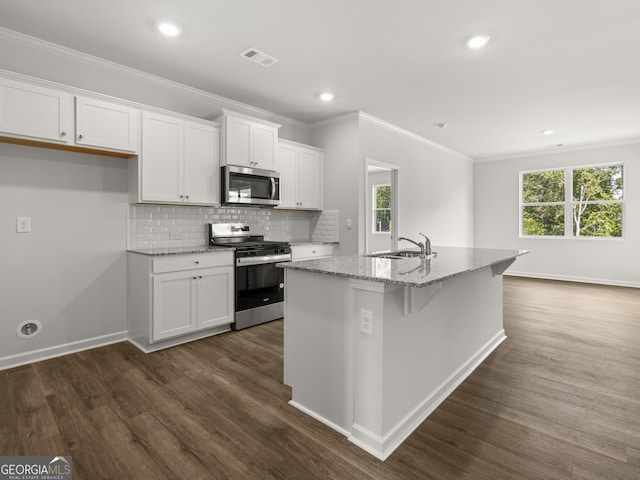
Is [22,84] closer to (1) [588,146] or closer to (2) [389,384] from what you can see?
(2) [389,384]

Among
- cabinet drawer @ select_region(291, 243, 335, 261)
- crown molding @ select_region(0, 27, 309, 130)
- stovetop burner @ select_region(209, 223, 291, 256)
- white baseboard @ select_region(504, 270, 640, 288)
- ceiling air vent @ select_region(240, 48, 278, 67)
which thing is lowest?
white baseboard @ select_region(504, 270, 640, 288)

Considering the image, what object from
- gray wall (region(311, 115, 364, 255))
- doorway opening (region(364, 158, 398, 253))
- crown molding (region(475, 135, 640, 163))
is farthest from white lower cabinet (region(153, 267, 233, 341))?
crown molding (region(475, 135, 640, 163))

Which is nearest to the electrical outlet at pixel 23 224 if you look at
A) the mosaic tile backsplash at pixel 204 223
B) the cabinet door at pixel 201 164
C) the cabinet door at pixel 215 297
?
the mosaic tile backsplash at pixel 204 223

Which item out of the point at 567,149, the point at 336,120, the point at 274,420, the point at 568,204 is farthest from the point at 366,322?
the point at 567,149

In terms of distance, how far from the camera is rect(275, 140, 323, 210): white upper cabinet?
4547mm

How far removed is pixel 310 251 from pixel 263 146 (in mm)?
1439

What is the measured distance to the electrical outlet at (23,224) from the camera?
2.83 metres

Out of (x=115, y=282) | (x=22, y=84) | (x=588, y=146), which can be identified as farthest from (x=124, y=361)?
(x=588, y=146)

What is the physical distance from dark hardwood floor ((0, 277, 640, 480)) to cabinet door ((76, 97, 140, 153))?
1864 mm

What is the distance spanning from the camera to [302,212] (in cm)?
521

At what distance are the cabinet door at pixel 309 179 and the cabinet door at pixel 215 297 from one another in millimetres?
1647

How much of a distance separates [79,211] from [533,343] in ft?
14.7

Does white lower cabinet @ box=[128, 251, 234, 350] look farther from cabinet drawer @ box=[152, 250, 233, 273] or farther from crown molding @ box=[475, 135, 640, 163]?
crown molding @ box=[475, 135, 640, 163]

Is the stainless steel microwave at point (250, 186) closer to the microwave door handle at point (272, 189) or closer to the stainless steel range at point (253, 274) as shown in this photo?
the microwave door handle at point (272, 189)
